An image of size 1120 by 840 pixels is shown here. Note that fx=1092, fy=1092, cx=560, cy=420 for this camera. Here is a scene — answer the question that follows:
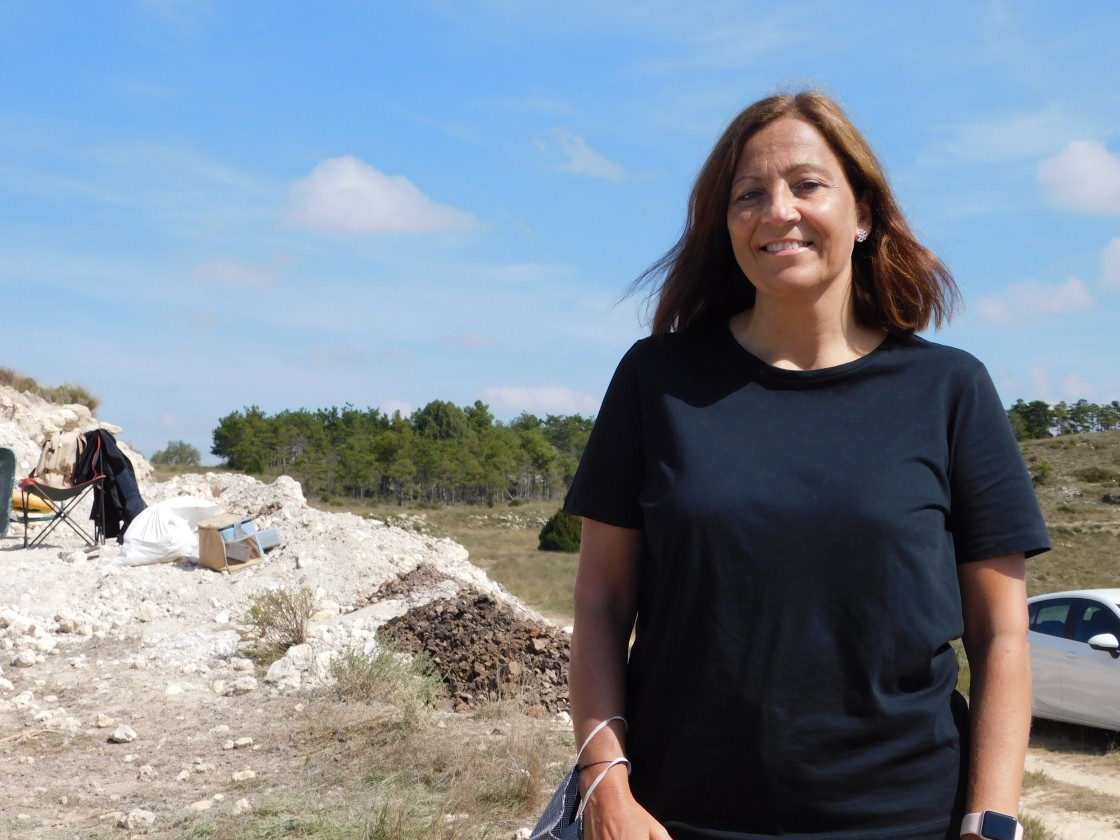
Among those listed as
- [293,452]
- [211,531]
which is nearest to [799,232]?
[211,531]

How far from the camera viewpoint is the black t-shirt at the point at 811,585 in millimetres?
1589

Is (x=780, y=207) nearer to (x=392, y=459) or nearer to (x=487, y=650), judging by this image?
(x=487, y=650)

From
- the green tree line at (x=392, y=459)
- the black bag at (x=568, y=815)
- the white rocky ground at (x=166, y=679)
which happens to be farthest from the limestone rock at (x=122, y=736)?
the green tree line at (x=392, y=459)

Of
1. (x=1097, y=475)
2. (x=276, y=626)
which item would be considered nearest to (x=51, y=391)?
(x=276, y=626)

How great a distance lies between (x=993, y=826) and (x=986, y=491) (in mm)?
496

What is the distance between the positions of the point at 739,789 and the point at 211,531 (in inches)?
445

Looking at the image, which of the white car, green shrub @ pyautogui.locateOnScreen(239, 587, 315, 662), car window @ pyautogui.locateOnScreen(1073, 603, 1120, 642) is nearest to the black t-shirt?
green shrub @ pyautogui.locateOnScreen(239, 587, 315, 662)

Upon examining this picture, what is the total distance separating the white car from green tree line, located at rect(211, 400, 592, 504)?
132 ft

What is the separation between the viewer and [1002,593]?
1694 mm

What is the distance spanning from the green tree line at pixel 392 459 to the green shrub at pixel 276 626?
38.5 meters

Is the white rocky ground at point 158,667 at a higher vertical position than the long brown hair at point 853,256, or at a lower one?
lower

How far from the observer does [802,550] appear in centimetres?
158

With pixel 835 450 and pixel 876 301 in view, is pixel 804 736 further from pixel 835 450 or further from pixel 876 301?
pixel 876 301

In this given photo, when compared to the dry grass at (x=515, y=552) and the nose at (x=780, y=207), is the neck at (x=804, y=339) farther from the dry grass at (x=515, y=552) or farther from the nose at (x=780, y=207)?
the dry grass at (x=515, y=552)
